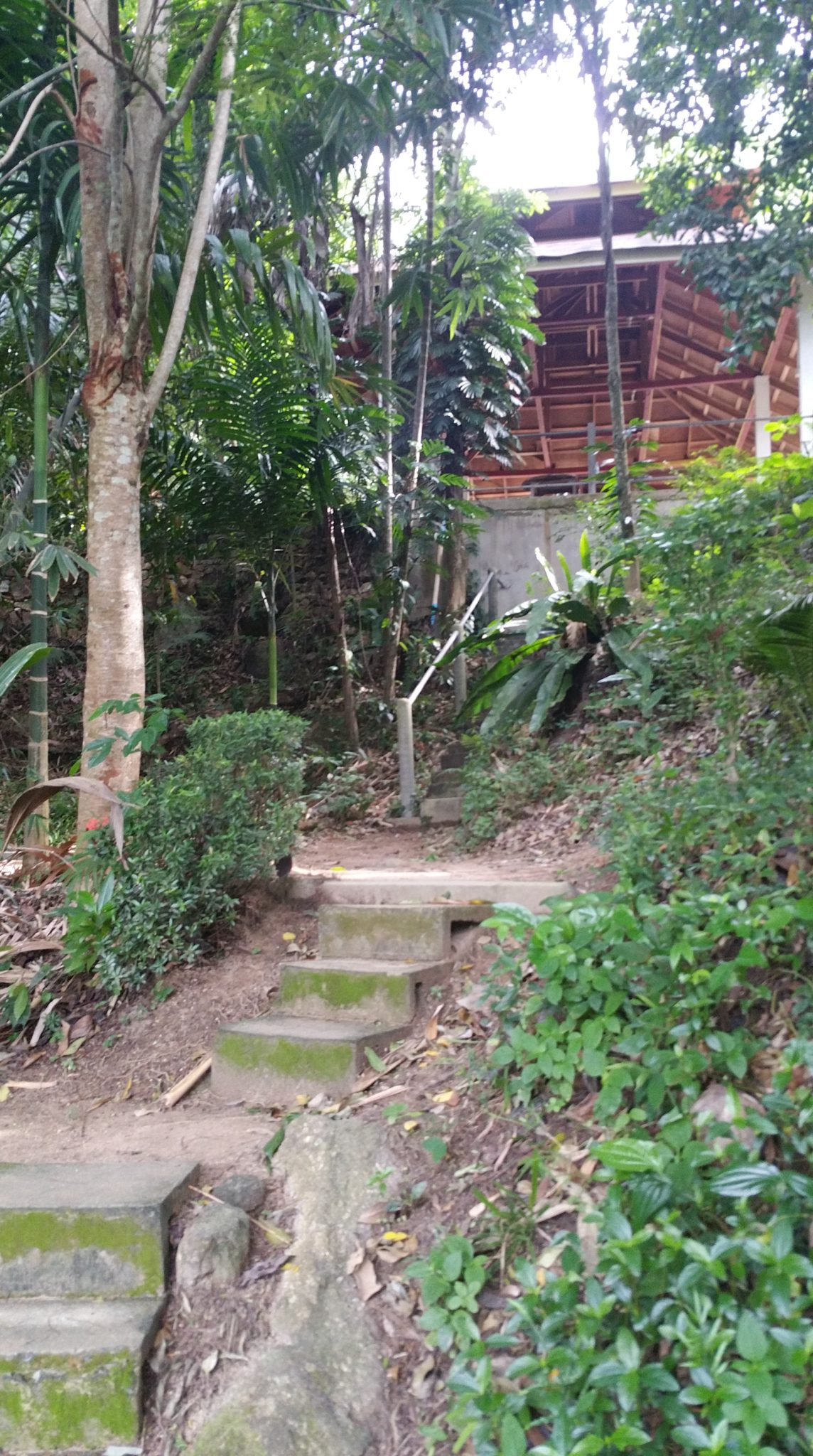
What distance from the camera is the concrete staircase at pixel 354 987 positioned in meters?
3.11

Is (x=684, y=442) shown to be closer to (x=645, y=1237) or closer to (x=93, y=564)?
(x=93, y=564)

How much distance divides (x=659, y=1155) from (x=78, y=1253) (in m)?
1.46

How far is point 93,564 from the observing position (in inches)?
168

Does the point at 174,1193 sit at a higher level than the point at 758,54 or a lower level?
lower

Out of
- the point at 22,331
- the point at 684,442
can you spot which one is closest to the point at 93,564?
the point at 22,331

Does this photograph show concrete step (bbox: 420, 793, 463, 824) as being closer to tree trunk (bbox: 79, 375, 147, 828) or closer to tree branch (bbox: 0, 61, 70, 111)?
tree trunk (bbox: 79, 375, 147, 828)

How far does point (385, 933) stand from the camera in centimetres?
366

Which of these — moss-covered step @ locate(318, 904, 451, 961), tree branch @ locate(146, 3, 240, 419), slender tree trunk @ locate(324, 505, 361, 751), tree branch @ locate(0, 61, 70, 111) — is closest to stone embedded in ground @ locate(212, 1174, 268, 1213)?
moss-covered step @ locate(318, 904, 451, 961)

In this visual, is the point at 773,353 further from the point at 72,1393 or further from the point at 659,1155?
the point at 72,1393

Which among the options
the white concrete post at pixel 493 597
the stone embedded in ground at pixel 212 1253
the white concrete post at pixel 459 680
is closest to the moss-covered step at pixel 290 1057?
the stone embedded in ground at pixel 212 1253

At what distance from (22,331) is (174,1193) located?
14.8 ft

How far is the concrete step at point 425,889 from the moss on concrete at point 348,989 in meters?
0.42

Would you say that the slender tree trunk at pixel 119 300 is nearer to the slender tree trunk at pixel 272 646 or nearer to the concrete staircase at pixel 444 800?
the concrete staircase at pixel 444 800

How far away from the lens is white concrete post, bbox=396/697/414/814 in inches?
251
